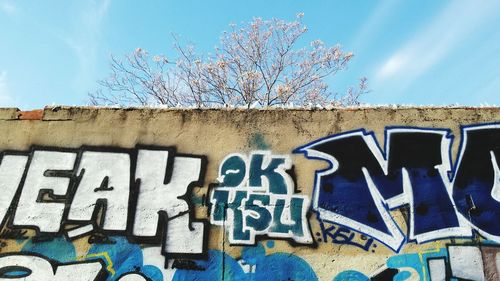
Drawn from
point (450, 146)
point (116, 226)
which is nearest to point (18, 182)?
point (116, 226)

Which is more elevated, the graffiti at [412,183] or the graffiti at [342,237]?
the graffiti at [412,183]

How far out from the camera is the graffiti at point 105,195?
543cm

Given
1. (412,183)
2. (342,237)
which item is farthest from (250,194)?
(412,183)

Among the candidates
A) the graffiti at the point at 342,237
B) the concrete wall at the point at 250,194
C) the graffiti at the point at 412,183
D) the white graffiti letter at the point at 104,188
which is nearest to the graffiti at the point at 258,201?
the concrete wall at the point at 250,194

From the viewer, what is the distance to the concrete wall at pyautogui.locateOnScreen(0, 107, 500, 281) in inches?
208

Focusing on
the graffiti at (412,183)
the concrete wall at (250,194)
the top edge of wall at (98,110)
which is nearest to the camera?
the concrete wall at (250,194)

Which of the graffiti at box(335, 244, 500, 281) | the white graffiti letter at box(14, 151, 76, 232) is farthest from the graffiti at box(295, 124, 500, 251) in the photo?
the white graffiti letter at box(14, 151, 76, 232)

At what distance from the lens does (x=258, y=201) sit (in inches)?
218

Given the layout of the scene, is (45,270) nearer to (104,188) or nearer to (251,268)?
(104,188)

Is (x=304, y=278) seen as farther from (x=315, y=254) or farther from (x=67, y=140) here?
(x=67, y=140)

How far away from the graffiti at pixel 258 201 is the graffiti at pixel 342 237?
20cm

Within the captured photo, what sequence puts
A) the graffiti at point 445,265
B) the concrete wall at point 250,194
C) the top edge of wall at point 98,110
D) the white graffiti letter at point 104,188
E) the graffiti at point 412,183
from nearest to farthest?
the graffiti at point 445,265, the concrete wall at point 250,194, the graffiti at point 412,183, the white graffiti letter at point 104,188, the top edge of wall at point 98,110

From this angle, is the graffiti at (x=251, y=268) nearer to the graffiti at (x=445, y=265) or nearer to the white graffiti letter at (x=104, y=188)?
the graffiti at (x=445, y=265)

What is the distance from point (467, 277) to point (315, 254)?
1.83m
